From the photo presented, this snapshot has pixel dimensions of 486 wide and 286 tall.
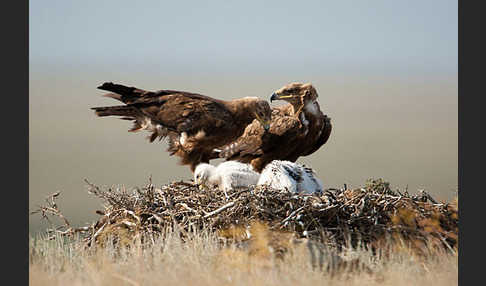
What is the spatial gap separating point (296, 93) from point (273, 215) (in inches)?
85.1

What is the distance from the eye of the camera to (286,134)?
309 inches

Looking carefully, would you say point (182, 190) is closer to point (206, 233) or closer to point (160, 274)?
point (206, 233)

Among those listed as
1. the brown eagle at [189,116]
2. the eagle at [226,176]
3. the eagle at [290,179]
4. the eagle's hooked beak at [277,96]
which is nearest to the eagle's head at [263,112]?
the brown eagle at [189,116]

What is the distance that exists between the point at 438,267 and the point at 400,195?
5.01ft

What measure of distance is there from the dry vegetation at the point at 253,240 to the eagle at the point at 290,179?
0.17m

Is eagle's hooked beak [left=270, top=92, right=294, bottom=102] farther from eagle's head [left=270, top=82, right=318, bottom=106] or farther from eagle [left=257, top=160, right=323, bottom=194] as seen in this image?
eagle [left=257, top=160, right=323, bottom=194]

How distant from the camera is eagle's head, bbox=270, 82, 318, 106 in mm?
7980

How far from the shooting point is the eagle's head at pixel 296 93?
7.98 metres

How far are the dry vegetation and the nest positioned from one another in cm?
1

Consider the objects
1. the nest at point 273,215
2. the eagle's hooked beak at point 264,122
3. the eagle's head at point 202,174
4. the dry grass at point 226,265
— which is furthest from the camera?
the eagle's hooked beak at point 264,122

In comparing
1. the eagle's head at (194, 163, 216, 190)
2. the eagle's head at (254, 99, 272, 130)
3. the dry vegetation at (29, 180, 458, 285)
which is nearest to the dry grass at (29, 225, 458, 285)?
the dry vegetation at (29, 180, 458, 285)

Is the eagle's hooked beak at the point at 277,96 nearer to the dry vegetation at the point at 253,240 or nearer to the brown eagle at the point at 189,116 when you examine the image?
the brown eagle at the point at 189,116

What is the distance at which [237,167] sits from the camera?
287 inches

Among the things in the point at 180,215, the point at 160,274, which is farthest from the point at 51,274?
the point at 180,215
